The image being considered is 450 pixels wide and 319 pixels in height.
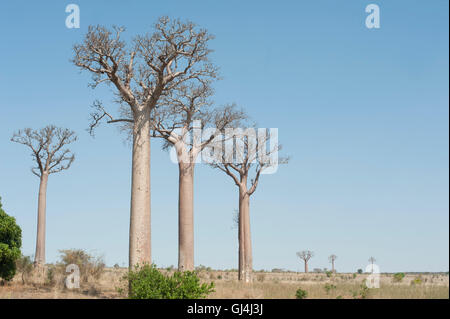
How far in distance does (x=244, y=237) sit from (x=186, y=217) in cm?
526

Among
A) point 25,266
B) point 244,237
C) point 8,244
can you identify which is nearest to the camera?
point 8,244

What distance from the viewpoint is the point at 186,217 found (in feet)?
59.2

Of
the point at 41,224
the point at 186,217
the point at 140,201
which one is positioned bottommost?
the point at 41,224

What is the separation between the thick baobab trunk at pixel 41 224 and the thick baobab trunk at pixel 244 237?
931cm

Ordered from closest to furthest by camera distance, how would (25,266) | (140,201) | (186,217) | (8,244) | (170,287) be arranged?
(170,287) → (140,201) → (8,244) → (25,266) → (186,217)

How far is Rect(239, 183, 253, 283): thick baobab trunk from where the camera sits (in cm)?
2233

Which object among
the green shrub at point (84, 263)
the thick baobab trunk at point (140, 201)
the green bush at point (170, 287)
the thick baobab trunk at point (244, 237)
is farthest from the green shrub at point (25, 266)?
the thick baobab trunk at point (244, 237)

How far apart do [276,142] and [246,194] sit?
9.49ft

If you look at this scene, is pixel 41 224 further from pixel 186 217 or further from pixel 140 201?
pixel 140 201

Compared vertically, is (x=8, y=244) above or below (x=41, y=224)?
below

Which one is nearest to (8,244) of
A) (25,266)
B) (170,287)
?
(25,266)

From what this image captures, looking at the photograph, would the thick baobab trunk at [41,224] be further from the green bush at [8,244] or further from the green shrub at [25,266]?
the green bush at [8,244]

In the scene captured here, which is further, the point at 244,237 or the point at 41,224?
the point at 41,224
